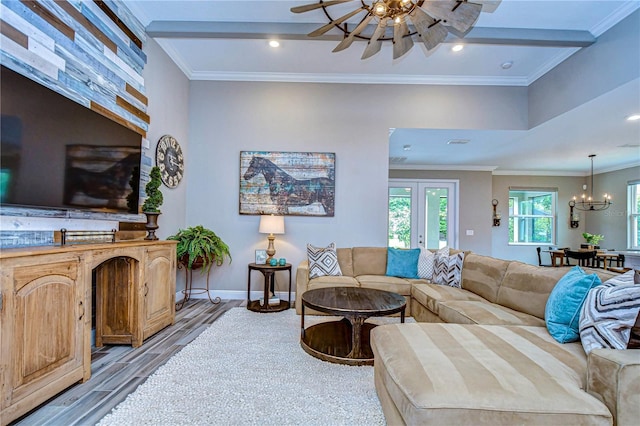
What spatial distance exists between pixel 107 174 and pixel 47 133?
563 millimetres

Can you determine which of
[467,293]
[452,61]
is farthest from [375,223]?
[452,61]

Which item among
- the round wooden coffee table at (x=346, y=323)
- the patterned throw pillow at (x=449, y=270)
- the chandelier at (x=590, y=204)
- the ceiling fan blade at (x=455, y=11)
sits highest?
the ceiling fan blade at (x=455, y=11)

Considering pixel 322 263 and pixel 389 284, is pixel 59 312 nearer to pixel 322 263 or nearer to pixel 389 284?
pixel 322 263

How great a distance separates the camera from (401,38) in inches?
104

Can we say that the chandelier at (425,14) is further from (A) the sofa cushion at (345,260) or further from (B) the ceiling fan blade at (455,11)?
(A) the sofa cushion at (345,260)

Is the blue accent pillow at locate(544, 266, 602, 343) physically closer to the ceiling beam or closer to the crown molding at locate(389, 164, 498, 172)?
the ceiling beam

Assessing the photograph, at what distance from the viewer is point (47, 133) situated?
6.38 feet

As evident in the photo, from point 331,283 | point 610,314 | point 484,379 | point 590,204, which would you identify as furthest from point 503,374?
point 590,204

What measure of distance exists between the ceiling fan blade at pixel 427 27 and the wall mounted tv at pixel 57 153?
2.65 m

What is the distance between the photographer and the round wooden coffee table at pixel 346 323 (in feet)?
7.46

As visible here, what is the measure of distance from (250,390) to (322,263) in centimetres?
199

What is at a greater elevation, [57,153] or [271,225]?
[57,153]

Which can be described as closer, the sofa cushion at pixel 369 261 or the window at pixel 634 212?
the sofa cushion at pixel 369 261

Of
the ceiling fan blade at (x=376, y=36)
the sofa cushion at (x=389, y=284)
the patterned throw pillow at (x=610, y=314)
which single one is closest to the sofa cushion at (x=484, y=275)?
the sofa cushion at (x=389, y=284)
